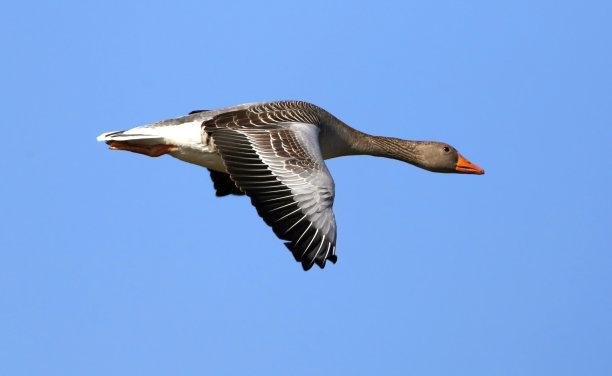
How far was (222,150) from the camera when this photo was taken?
1171cm

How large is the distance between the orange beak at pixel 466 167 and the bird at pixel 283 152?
0.02 m

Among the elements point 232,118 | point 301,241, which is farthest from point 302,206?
point 232,118

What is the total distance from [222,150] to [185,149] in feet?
4.34

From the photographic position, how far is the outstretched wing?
10.4m

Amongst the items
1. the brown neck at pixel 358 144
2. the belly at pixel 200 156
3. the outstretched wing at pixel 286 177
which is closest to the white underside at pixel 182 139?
the belly at pixel 200 156

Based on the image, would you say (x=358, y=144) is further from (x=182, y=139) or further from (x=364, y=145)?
A: (x=182, y=139)

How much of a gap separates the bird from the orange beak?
0.02 meters

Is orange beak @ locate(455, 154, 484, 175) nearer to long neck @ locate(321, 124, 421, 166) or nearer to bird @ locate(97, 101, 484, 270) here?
bird @ locate(97, 101, 484, 270)

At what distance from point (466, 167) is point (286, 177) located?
520 cm

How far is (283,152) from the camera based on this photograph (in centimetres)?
1159

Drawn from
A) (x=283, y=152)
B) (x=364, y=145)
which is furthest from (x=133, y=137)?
(x=364, y=145)

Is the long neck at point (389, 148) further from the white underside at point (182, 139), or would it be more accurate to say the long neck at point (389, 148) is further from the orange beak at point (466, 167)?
the white underside at point (182, 139)

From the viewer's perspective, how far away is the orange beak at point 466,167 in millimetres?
15227

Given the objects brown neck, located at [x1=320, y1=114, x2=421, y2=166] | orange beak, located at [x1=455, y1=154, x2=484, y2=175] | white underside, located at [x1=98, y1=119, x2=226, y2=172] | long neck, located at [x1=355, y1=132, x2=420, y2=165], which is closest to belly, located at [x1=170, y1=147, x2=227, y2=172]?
white underside, located at [x1=98, y1=119, x2=226, y2=172]
